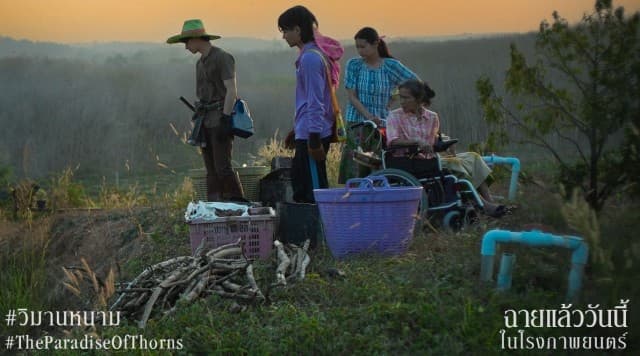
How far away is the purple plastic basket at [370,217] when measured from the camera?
6195 mm

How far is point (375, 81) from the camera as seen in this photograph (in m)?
8.23

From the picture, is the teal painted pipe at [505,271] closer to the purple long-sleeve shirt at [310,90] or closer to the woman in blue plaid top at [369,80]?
the purple long-sleeve shirt at [310,90]

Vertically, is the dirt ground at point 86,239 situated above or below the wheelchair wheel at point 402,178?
below

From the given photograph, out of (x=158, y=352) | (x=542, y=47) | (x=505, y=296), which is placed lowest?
(x=158, y=352)

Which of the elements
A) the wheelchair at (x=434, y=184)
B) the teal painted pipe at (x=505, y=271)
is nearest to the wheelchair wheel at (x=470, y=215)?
the wheelchair at (x=434, y=184)

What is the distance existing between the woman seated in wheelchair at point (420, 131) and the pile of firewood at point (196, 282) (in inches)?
68.6

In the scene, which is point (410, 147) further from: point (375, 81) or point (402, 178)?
point (375, 81)

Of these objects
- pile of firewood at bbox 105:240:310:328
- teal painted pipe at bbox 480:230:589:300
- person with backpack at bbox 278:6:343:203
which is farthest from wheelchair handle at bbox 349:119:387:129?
teal painted pipe at bbox 480:230:589:300

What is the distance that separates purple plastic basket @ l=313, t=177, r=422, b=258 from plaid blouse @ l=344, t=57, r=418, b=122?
6.84ft

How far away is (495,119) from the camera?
6.89 m

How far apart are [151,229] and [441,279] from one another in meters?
4.67

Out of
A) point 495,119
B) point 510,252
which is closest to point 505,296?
point 510,252

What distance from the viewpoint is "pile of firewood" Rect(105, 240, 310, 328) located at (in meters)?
5.38

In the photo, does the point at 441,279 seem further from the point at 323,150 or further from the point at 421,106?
the point at 421,106
